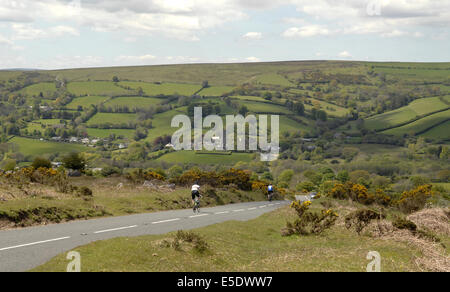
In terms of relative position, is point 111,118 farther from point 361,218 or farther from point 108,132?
point 361,218

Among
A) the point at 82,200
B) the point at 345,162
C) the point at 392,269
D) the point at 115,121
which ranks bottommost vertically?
the point at 345,162

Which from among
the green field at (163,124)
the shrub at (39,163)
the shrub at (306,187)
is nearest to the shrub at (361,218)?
the shrub at (39,163)

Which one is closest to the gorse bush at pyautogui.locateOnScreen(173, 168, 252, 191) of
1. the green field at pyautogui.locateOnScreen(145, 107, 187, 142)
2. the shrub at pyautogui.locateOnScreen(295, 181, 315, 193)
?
the shrub at pyautogui.locateOnScreen(295, 181, 315, 193)

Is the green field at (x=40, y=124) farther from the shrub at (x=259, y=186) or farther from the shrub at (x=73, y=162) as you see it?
the shrub at (x=259, y=186)

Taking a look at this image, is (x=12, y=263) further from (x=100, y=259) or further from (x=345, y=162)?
(x=345, y=162)

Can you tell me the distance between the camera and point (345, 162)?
159 metres

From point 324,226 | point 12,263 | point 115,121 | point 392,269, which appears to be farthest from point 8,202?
point 115,121

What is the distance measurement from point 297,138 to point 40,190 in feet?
513

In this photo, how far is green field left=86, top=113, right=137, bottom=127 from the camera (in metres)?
176

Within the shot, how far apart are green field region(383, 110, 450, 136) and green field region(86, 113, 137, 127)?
9721 cm

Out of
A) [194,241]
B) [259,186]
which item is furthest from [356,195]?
[194,241]

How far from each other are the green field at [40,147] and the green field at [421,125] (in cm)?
11306

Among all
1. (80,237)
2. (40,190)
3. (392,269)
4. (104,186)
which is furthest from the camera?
(104,186)

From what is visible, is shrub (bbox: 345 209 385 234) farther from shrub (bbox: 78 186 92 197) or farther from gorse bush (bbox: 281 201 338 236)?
shrub (bbox: 78 186 92 197)
